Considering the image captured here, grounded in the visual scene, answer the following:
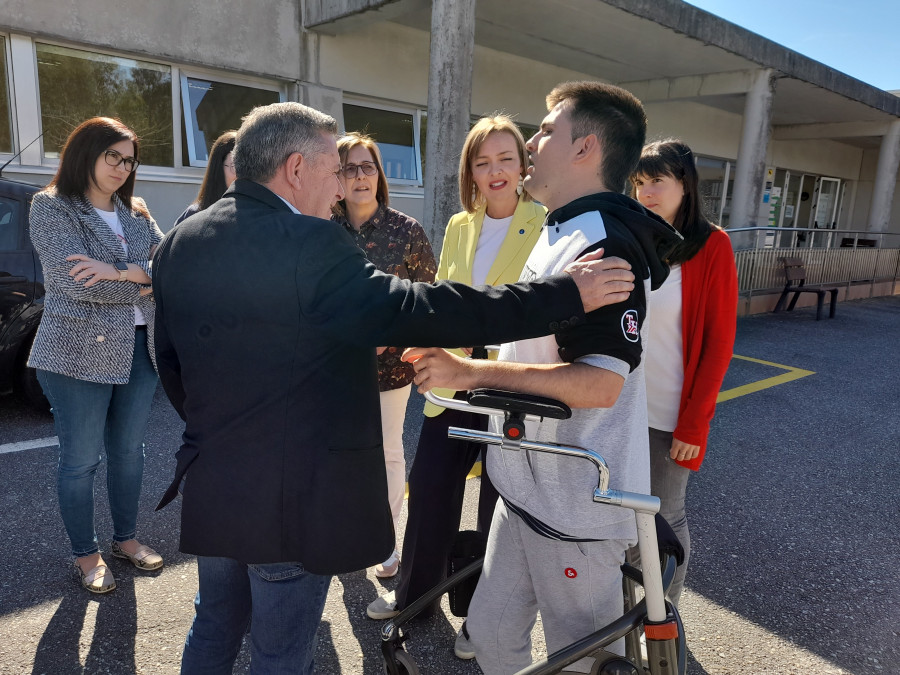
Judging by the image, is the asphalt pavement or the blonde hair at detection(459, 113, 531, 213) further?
the blonde hair at detection(459, 113, 531, 213)

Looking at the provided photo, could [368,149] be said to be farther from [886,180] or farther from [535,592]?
[886,180]

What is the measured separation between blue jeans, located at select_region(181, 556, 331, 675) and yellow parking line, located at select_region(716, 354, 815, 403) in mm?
4887

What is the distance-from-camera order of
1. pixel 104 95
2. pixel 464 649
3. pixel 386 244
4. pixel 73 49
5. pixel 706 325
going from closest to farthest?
pixel 706 325, pixel 464 649, pixel 386 244, pixel 73 49, pixel 104 95

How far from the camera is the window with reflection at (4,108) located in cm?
659

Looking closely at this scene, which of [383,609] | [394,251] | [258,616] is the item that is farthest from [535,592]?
[394,251]

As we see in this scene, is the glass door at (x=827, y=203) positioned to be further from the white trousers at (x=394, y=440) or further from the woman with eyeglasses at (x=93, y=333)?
the woman with eyeglasses at (x=93, y=333)

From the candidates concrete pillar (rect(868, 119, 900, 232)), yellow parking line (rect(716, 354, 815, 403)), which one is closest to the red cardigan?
yellow parking line (rect(716, 354, 815, 403))

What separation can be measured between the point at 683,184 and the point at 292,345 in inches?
63.5

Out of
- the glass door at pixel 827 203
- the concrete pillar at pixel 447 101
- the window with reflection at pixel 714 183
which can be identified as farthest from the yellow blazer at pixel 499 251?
the glass door at pixel 827 203

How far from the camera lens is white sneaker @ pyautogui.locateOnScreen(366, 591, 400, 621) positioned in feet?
8.34

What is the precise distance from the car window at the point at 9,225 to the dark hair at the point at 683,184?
13.9 ft

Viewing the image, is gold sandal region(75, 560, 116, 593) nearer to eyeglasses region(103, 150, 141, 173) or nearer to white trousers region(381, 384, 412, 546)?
white trousers region(381, 384, 412, 546)

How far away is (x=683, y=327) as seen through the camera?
2254 millimetres

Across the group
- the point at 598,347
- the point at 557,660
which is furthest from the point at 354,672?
the point at 598,347
